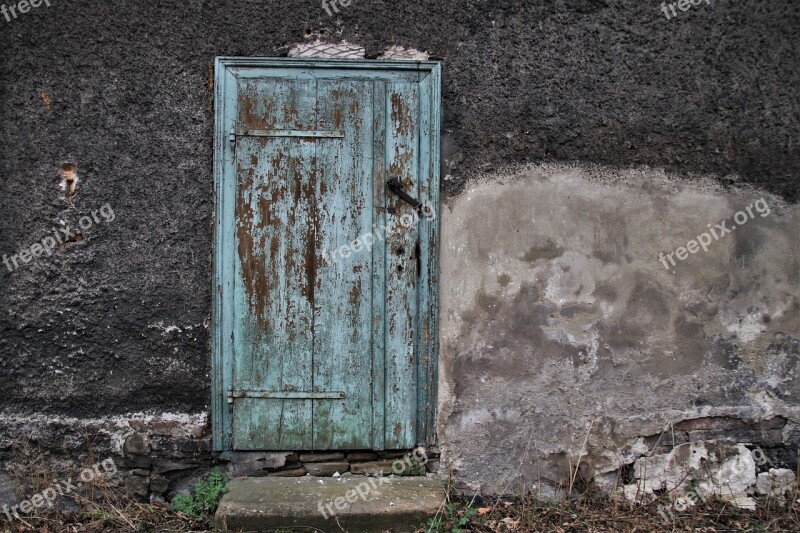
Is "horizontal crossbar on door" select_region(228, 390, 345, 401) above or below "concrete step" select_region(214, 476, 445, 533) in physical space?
above

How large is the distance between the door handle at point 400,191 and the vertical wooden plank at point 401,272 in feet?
0.09

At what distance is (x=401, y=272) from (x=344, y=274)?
0.91ft

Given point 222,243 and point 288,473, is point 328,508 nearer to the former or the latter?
point 288,473

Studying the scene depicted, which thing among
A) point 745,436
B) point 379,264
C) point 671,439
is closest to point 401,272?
point 379,264

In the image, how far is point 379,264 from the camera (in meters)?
2.90

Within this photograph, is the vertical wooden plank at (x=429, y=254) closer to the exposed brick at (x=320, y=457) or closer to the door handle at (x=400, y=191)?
the door handle at (x=400, y=191)

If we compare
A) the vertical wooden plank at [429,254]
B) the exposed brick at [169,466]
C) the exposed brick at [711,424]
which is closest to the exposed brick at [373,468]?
the vertical wooden plank at [429,254]

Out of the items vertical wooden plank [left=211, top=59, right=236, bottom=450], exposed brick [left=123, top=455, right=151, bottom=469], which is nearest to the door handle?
vertical wooden plank [left=211, top=59, right=236, bottom=450]

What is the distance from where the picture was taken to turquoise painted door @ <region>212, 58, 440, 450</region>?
286cm

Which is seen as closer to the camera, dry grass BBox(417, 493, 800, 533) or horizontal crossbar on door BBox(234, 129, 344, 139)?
dry grass BBox(417, 493, 800, 533)

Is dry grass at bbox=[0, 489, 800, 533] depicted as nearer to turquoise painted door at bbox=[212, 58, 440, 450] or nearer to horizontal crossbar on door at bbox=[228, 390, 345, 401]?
turquoise painted door at bbox=[212, 58, 440, 450]

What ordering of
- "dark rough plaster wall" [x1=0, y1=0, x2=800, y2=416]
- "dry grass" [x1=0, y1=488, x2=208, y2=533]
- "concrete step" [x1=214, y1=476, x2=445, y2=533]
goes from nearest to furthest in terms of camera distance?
"concrete step" [x1=214, y1=476, x2=445, y2=533]
"dry grass" [x1=0, y1=488, x2=208, y2=533]
"dark rough plaster wall" [x1=0, y1=0, x2=800, y2=416]

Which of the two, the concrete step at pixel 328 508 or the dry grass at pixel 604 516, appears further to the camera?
the dry grass at pixel 604 516

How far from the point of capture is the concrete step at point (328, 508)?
2605 mm
